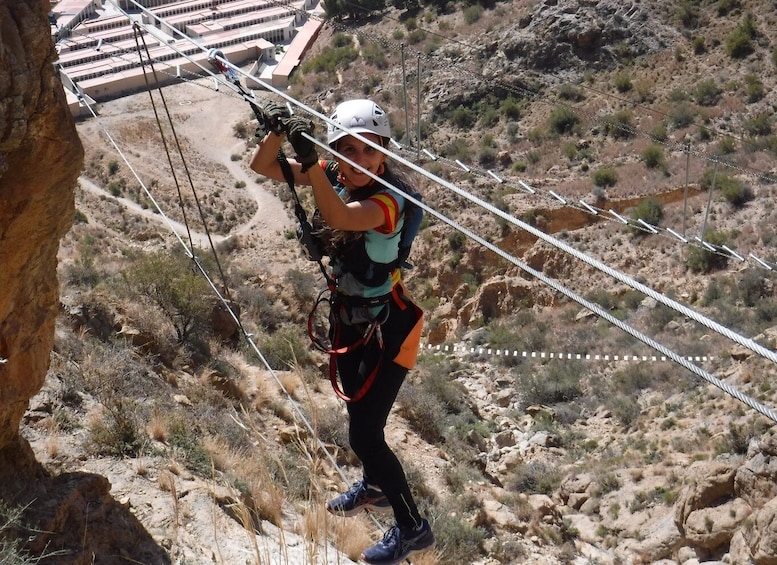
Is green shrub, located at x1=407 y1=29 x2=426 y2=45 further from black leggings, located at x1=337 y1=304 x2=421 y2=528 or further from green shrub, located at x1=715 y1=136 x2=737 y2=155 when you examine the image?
black leggings, located at x1=337 y1=304 x2=421 y2=528

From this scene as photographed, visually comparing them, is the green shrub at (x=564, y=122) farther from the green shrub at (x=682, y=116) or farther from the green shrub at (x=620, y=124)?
the green shrub at (x=682, y=116)

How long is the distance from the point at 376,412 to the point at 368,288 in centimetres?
52

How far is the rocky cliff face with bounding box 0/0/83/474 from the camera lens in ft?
11.2

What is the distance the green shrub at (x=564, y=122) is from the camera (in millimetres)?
30078

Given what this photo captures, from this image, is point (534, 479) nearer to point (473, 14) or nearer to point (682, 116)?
point (682, 116)

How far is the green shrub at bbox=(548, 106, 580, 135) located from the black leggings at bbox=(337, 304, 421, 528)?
89.7ft

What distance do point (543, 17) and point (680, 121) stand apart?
10644mm

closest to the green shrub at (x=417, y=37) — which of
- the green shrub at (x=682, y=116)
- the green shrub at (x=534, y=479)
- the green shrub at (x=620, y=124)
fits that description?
the green shrub at (x=620, y=124)

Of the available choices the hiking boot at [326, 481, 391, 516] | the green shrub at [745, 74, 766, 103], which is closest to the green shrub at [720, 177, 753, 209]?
the green shrub at [745, 74, 766, 103]

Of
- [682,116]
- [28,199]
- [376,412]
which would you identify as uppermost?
[28,199]

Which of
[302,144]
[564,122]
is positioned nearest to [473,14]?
[564,122]

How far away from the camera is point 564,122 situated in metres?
30.4

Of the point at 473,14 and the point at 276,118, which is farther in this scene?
the point at 473,14

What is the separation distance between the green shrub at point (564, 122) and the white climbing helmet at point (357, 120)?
27.3 metres
